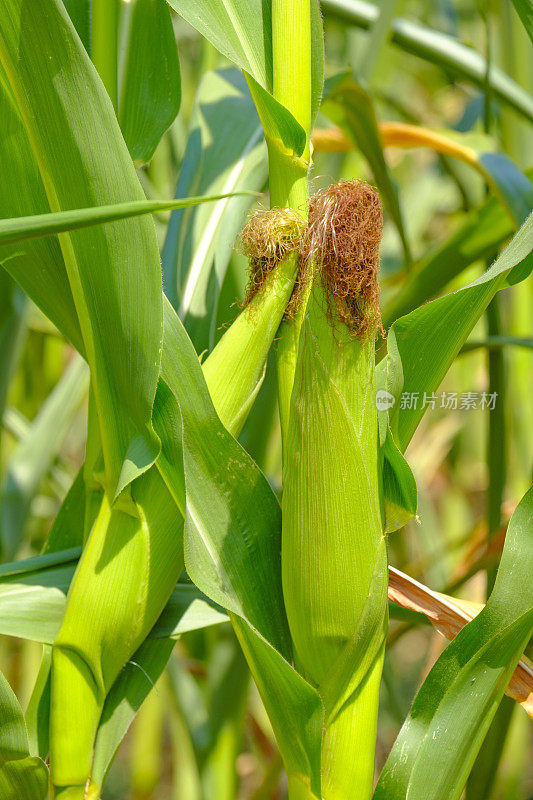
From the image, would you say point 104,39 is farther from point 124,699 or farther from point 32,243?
point 124,699

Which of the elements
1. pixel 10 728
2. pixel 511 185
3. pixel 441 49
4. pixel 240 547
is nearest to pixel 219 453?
pixel 240 547

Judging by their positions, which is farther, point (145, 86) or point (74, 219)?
point (145, 86)

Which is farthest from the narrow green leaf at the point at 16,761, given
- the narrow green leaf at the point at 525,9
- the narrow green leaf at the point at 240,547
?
the narrow green leaf at the point at 525,9

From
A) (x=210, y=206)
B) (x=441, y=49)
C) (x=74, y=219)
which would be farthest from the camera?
(x=441, y=49)

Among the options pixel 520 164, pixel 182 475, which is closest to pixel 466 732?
A: pixel 182 475

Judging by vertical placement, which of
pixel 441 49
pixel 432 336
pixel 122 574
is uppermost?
pixel 441 49

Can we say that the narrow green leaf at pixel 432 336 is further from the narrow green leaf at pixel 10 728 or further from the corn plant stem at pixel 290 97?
the narrow green leaf at pixel 10 728

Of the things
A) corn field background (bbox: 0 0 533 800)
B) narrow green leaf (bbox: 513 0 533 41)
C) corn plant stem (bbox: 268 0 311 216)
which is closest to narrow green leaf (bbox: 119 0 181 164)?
corn field background (bbox: 0 0 533 800)
